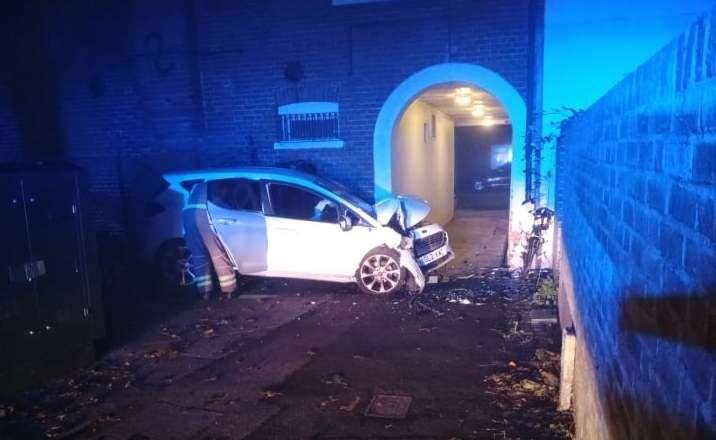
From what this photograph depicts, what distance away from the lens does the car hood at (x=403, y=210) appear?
7453 millimetres

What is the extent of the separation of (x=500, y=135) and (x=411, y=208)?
2292 centimetres

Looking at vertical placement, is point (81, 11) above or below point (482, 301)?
above

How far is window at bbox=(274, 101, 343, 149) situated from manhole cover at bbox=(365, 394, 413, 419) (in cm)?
598

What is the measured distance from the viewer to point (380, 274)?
740 centimetres

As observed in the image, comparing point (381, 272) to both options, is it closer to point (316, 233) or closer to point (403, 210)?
point (403, 210)

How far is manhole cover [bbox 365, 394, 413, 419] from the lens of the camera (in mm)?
4043

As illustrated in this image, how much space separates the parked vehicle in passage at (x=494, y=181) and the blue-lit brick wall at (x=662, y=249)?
23138 millimetres

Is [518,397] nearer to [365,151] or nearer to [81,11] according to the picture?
[365,151]

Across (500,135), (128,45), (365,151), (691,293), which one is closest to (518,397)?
(691,293)

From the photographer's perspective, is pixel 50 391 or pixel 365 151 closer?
pixel 50 391

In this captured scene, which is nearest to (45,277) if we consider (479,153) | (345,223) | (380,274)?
(345,223)

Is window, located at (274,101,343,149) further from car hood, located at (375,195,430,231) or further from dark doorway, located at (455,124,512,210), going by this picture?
dark doorway, located at (455,124,512,210)

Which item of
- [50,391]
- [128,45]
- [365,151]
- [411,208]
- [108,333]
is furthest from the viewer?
[128,45]

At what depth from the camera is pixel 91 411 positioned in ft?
14.0
